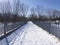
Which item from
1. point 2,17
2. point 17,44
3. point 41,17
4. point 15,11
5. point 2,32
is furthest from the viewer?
point 41,17

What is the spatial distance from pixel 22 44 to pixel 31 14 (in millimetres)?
113723

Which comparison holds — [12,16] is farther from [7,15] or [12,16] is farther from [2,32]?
[2,32]

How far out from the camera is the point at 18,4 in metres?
89.2

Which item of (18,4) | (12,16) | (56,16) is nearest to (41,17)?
Answer: (56,16)

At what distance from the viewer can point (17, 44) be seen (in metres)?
10.6

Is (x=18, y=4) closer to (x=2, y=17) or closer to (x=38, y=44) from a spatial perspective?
(x=2, y=17)

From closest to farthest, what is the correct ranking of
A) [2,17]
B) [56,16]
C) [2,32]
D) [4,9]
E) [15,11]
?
[2,32] → [4,9] → [2,17] → [15,11] → [56,16]

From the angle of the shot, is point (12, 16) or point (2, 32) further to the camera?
point (12, 16)

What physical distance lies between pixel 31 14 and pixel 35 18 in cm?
762

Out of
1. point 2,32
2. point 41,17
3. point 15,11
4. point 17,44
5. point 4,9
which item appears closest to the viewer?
point 17,44

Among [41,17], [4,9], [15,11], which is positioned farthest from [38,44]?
[41,17]

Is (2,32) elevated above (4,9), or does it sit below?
below

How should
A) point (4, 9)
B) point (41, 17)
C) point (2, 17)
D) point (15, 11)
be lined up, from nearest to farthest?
point (4, 9) < point (2, 17) < point (15, 11) < point (41, 17)

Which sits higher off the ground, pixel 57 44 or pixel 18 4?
pixel 18 4
